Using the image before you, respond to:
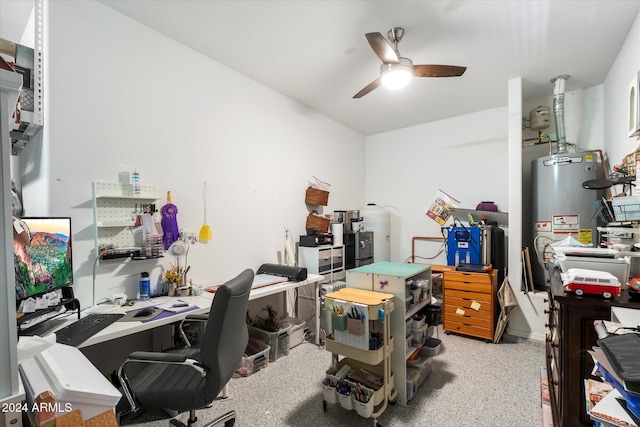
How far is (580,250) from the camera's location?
1.68 meters

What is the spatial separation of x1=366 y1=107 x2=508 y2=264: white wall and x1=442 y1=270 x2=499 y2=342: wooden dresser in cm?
105

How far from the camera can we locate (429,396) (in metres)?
2.16

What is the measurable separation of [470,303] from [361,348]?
2.03 m

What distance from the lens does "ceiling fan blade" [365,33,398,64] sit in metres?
1.91

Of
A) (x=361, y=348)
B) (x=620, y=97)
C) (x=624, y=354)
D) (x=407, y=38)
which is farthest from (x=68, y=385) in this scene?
(x=620, y=97)

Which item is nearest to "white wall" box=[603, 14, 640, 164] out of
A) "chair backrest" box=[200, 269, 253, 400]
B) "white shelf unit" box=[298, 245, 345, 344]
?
"white shelf unit" box=[298, 245, 345, 344]

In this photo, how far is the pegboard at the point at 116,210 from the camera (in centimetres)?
200

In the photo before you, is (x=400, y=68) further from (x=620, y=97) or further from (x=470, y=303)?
(x=470, y=303)

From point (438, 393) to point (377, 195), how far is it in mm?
3332

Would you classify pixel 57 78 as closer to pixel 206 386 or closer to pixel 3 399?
pixel 3 399

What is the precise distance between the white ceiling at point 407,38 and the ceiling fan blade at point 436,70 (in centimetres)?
29

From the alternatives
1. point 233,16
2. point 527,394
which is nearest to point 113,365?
point 233,16

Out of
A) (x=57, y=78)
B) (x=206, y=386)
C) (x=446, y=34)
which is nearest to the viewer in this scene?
(x=206, y=386)

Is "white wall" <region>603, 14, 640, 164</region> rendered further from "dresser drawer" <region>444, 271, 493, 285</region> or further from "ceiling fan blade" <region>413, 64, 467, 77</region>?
"dresser drawer" <region>444, 271, 493, 285</region>
